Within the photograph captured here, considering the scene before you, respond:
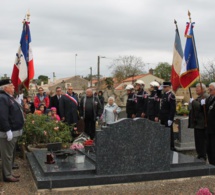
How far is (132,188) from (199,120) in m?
2.83

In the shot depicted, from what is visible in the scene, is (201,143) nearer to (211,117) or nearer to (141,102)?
(211,117)

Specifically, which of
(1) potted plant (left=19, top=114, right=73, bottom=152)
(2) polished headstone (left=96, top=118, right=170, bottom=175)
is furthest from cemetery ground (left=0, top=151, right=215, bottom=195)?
(1) potted plant (left=19, top=114, right=73, bottom=152)

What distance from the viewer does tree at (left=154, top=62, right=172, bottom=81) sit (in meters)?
74.2

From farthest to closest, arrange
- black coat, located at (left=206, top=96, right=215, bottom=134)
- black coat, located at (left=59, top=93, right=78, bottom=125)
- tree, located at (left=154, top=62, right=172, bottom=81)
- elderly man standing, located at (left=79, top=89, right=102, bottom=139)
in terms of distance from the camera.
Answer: tree, located at (left=154, top=62, right=172, bottom=81) → black coat, located at (left=59, top=93, right=78, bottom=125) → elderly man standing, located at (left=79, top=89, right=102, bottom=139) → black coat, located at (left=206, top=96, right=215, bottom=134)

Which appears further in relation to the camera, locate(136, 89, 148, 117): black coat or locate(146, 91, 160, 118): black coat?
locate(136, 89, 148, 117): black coat

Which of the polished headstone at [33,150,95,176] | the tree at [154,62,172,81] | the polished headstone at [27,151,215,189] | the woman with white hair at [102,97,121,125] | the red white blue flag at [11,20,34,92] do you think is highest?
the tree at [154,62,172,81]

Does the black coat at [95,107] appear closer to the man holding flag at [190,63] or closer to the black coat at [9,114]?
the man holding flag at [190,63]

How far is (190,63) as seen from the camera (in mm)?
8359

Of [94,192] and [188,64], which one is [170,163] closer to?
[94,192]

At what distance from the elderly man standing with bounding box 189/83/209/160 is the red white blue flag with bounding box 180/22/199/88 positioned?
564mm

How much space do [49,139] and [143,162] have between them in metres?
3.26

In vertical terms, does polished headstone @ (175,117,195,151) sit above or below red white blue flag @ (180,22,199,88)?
below

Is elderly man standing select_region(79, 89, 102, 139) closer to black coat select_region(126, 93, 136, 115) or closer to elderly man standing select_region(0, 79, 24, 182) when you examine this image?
black coat select_region(126, 93, 136, 115)

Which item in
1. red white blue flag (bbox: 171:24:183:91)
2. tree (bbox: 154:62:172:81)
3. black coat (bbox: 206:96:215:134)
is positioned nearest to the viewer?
black coat (bbox: 206:96:215:134)
